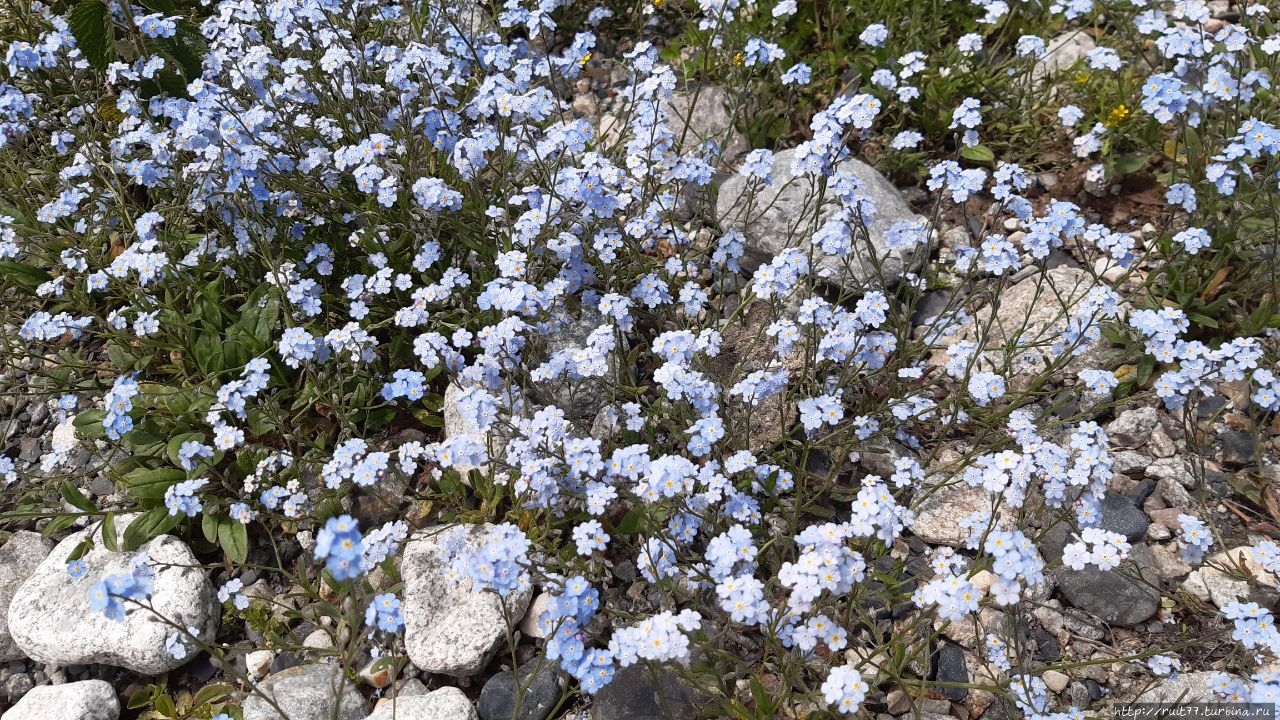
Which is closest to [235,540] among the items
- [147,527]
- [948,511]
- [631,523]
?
[147,527]

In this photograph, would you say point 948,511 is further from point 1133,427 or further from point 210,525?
point 210,525

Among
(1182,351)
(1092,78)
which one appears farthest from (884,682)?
(1092,78)

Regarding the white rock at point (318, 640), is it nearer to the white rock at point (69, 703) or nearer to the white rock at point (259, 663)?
the white rock at point (259, 663)

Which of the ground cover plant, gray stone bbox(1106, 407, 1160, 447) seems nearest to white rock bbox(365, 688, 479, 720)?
the ground cover plant

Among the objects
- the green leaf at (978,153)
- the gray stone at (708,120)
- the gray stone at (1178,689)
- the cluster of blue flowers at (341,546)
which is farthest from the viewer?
the gray stone at (708,120)

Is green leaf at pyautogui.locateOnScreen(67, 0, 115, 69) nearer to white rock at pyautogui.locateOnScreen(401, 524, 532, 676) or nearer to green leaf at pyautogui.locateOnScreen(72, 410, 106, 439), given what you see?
green leaf at pyautogui.locateOnScreen(72, 410, 106, 439)

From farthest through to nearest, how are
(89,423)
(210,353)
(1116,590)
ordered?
(210,353), (89,423), (1116,590)

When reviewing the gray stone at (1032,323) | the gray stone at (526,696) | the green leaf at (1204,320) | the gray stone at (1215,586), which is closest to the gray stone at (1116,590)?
the gray stone at (1215,586)
